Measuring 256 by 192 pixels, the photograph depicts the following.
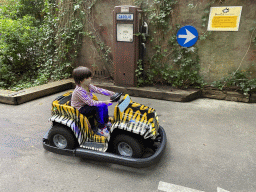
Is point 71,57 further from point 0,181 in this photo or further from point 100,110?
point 0,181

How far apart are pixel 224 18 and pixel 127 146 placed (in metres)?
3.79

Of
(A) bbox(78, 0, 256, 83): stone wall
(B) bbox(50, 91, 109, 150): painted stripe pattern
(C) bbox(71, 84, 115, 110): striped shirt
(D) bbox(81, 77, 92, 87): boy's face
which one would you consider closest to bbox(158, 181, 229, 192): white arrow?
(B) bbox(50, 91, 109, 150): painted stripe pattern

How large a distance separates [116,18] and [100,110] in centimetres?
280

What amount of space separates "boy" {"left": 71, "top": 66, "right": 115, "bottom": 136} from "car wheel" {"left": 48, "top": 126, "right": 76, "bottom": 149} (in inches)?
13.9

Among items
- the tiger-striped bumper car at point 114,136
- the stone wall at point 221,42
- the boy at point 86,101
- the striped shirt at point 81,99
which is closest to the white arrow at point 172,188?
the tiger-striped bumper car at point 114,136

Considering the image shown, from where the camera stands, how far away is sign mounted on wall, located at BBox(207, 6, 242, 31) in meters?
4.52

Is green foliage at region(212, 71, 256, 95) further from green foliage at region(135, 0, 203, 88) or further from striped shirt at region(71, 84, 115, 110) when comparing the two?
striped shirt at region(71, 84, 115, 110)

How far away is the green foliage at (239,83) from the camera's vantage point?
15.4 feet

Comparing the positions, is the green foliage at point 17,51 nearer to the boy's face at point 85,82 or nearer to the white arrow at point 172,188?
the boy's face at point 85,82

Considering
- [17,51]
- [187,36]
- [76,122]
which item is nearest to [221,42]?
[187,36]

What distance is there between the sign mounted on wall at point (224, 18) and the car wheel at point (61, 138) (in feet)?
13.1

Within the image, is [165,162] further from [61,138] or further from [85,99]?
[61,138]

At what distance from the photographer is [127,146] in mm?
2729

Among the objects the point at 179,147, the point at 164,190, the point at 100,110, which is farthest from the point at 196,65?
the point at 164,190
